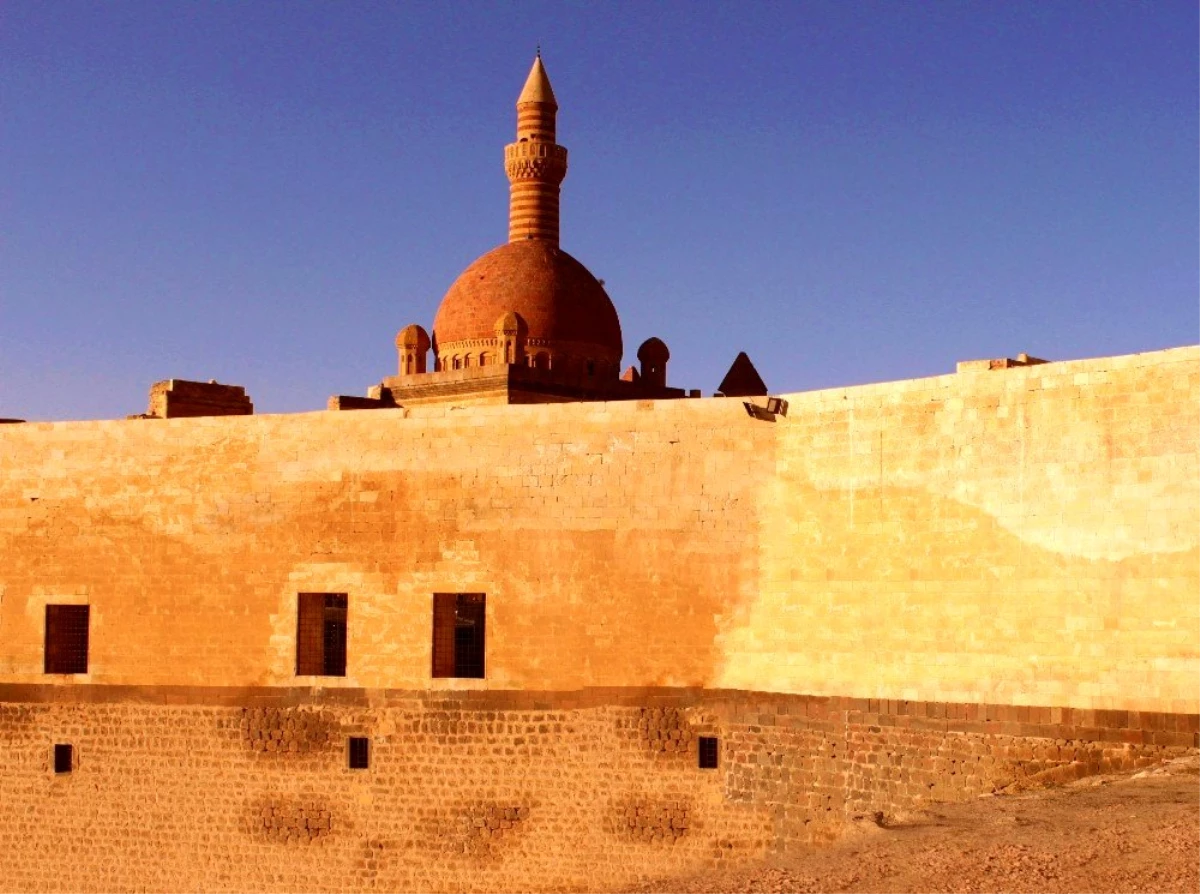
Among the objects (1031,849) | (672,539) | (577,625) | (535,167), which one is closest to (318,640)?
(577,625)

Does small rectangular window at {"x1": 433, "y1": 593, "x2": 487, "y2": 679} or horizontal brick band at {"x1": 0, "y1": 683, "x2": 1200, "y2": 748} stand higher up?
small rectangular window at {"x1": 433, "y1": 593, "x2": 487, "y2": 679}

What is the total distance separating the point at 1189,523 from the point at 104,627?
1015 centimetres

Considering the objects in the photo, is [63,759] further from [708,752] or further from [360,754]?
[708,752]

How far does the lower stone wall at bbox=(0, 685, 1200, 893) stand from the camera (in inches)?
463

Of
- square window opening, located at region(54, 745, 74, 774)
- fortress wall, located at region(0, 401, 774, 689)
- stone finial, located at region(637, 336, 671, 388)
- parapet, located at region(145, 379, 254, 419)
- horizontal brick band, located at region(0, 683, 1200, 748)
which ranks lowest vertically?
square window opening, located at region(54, 745, 74, 774)

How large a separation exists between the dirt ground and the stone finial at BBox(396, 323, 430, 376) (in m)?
18.7

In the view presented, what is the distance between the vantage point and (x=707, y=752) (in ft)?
41.4

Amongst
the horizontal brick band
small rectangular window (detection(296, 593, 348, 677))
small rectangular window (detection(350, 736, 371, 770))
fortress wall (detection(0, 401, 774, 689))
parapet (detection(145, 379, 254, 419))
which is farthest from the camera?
parapet (detection(145, 379, 254, 419))

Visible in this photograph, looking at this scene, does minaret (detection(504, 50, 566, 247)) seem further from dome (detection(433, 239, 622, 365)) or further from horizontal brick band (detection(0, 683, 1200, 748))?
horizontal brick band (detection(0, 683, 1200, 748))

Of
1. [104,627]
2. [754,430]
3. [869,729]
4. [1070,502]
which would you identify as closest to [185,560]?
[104,627]

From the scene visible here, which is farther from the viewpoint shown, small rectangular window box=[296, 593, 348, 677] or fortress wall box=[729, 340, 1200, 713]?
small rectangular window box=[296, 593, 348, 677]

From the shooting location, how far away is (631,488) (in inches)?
509

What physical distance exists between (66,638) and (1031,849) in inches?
409

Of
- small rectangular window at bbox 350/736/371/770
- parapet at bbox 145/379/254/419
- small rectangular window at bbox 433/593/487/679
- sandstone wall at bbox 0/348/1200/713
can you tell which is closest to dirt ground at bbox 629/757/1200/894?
sandstone wall at bbox 0/348/1200/713
